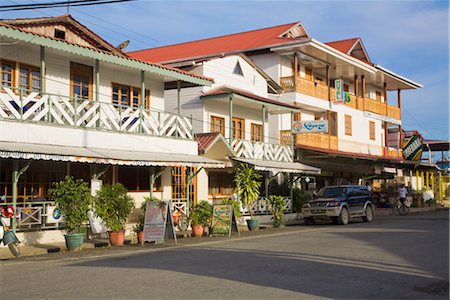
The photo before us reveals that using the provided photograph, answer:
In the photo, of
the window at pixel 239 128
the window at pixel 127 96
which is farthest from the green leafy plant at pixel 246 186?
the window at pixel 127 96

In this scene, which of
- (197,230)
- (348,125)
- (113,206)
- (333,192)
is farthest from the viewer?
(348,125)

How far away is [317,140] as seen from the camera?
31984mm

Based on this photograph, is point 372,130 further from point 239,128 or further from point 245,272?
point 245,272

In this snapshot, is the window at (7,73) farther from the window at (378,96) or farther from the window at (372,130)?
the window at (378,96)

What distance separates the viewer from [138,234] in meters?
17.0

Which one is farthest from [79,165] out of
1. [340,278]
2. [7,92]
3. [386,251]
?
[340,278]

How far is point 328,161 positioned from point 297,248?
20748 mm

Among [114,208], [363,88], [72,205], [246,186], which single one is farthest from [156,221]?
[363,88]

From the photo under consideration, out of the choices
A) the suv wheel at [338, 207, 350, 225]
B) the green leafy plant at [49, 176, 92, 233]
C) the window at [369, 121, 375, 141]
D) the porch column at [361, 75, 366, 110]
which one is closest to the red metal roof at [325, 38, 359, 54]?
the porch column at [361, 75, 366, 110]

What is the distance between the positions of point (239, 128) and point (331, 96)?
9669mm

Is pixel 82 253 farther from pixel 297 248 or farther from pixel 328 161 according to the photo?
pixel 328 161

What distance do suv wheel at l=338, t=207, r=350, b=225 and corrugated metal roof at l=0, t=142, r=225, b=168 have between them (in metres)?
6.30

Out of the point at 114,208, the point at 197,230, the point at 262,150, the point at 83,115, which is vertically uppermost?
A: the point at 83,115

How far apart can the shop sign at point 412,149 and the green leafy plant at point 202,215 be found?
89.7ft
